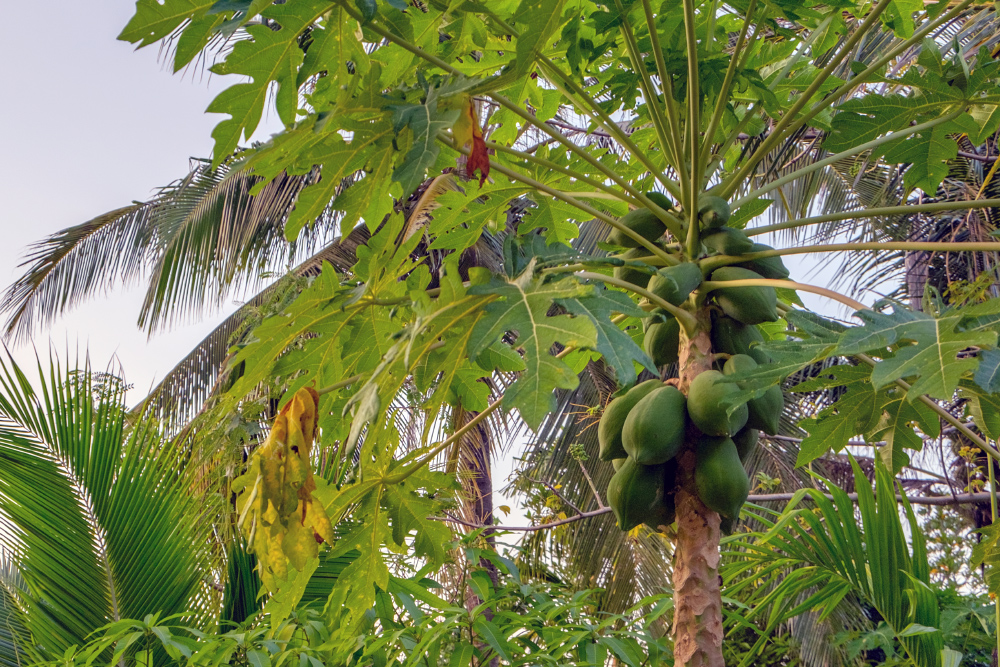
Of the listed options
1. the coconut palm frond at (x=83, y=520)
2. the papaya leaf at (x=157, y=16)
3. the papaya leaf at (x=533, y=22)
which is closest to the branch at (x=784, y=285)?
the papaya leaf at (x=533, y=22)

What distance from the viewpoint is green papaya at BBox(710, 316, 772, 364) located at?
3.84 feet

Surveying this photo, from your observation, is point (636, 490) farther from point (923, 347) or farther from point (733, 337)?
point (923, 347)

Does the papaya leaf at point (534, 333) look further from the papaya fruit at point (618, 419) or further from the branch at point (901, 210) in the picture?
the branch at point (901, 210)

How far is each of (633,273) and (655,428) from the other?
0.28 meters

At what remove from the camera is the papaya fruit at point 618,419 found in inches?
45.2

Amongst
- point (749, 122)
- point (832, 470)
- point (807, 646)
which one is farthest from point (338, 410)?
point (832, 470)

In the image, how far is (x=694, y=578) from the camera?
40.5 inches

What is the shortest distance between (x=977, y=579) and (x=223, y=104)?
15.5 feet

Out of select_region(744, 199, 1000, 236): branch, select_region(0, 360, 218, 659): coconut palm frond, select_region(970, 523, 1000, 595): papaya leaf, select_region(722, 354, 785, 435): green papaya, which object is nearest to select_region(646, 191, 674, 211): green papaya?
select_region(744, 199, 1000, 236): branch

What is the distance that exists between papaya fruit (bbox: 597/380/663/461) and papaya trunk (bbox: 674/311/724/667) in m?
0.07

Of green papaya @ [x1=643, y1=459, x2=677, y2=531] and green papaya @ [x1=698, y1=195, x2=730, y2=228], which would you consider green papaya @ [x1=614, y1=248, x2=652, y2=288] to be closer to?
green papaya @ [x1=698, y1=195, x2=730, y2=228]

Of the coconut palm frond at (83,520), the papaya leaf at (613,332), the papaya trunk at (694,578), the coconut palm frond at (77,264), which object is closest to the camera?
the papaya leaf at (613,332)

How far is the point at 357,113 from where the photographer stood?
100cm

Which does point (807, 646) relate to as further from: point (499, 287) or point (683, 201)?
point (499, 287)
